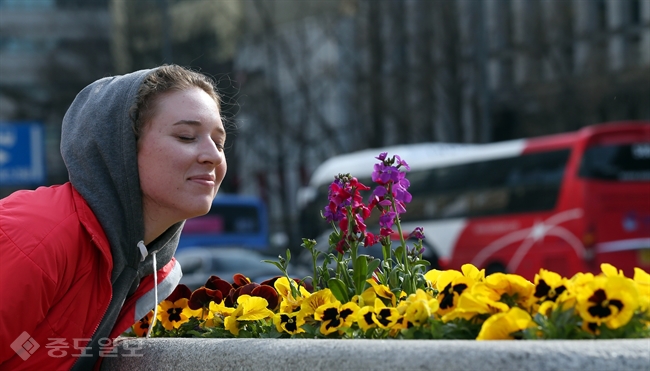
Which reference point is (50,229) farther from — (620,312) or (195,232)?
(195,232)

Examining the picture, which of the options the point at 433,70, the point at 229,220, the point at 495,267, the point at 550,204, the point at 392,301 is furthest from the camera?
the point at 433,70

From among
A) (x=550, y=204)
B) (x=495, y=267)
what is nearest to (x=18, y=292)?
(x=550, y=204)

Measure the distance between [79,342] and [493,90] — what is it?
34.6 meters

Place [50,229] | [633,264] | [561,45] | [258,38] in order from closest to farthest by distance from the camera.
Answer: [50,229], [633,264], [561,45], [258,38]

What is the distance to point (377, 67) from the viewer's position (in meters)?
32.8

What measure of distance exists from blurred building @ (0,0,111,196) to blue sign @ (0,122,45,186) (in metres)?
7.86

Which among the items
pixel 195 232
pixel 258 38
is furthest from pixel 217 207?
pixel 258 38

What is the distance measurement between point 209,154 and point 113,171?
0.28 m

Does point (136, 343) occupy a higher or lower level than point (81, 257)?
lower

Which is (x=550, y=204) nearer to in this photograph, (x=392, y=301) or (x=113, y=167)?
(x=392, y=301)

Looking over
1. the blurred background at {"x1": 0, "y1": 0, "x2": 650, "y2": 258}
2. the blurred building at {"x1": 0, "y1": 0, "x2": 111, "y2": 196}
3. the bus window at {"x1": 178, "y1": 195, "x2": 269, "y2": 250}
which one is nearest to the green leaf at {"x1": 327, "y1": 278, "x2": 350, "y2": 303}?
the blurred background at {"x1": 0, "y1": 0, "x2": 650, "y2": 258}

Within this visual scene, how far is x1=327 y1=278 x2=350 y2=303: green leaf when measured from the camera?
10.0 ft

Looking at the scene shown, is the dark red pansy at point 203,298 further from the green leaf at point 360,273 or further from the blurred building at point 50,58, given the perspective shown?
A: the blurred building at point 50,58

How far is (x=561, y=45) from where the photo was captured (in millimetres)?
30297
